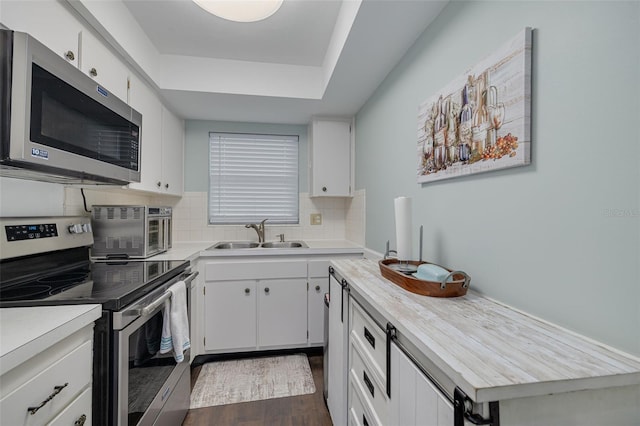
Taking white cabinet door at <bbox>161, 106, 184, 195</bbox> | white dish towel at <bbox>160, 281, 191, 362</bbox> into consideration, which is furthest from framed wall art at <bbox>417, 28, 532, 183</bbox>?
white cabinet door at <bbox>161, 106, 184, 195</bbox>

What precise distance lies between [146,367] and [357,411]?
928 millimetres

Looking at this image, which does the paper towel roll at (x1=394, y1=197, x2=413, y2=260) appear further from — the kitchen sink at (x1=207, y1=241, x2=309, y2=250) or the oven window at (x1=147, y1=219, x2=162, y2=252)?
the oven window at (x1=147, y1=219, x2=162, y2=252)

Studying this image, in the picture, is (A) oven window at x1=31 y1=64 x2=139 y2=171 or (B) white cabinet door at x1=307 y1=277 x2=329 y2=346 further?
(B) white cabinet door at x1=307 y1=277 x2=329 y2=346

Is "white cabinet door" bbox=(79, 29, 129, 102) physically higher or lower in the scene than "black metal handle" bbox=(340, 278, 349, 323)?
higher

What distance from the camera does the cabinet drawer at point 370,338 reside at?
0.90m

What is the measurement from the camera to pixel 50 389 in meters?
0.73

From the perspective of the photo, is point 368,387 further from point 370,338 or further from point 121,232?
point 121,232

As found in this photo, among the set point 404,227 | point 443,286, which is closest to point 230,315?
point 404,227

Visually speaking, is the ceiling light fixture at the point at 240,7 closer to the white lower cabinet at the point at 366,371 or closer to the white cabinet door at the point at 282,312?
the white lower cabinet at the point at 366,371

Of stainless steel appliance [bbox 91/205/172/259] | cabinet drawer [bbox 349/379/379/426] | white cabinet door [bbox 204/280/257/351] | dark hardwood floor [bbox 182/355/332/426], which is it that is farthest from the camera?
white cabinet door [bbox 204/280/257/351]

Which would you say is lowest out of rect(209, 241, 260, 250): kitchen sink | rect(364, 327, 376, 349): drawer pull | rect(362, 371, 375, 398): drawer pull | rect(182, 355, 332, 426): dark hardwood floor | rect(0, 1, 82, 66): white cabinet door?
rect(182, 355, 332, 426): dark hardwood floor

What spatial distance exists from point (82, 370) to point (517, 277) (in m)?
1.42

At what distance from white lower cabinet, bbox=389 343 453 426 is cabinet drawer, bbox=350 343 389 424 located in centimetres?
8

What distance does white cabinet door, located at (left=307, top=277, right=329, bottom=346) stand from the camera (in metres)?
2.29
